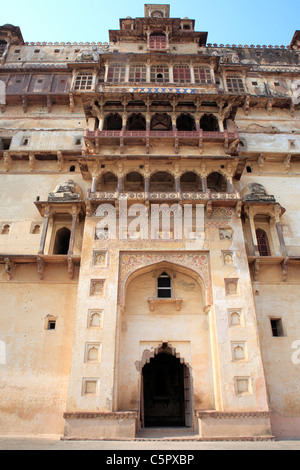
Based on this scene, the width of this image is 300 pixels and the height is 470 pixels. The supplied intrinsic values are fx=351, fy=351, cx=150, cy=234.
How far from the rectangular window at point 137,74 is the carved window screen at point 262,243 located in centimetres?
1228

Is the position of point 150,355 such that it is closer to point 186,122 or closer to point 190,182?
point 190,182

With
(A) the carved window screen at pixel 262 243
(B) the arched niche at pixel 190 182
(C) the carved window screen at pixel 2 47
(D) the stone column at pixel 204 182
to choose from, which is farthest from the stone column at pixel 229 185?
(C) the carved window screen at pixel 2 47

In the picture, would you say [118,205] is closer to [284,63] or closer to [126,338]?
[126,338]

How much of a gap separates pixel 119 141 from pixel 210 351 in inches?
451

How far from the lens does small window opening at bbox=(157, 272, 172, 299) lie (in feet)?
51.7

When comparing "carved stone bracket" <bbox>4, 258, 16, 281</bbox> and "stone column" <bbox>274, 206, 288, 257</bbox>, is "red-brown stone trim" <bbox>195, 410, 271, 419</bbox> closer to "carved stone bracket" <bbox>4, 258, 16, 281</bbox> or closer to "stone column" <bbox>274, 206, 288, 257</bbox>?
"stone column" <bbox>274, 206, 288, 257</bbox>

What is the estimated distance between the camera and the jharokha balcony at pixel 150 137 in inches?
727

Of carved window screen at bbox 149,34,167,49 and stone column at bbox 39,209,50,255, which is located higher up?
carved window screen at bbox 149,34,167,49

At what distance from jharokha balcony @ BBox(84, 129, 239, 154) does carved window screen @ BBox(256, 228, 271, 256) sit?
15.1ft

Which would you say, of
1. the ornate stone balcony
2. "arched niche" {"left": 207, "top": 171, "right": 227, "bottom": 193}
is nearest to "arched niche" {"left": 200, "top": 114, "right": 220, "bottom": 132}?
"arched niche" {"left": 207, "top": 171, "right": 227, "bottom": 193}

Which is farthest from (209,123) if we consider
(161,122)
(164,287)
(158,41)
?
(164,287)

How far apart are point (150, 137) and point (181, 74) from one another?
23.6 ft

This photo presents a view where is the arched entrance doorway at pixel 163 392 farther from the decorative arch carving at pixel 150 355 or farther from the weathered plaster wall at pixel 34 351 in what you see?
the weathered plaster wall at pixel 34 351
